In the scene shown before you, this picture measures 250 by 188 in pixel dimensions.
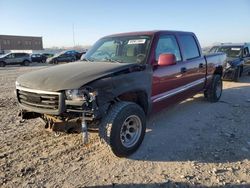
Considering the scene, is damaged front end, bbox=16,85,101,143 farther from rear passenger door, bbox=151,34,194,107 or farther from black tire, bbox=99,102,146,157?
rear passenger door, bbox=151,34,194,107

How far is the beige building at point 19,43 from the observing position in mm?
74500

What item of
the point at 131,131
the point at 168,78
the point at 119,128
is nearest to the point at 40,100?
the point at 119,128

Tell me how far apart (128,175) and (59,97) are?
1.41 m

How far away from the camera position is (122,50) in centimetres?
497

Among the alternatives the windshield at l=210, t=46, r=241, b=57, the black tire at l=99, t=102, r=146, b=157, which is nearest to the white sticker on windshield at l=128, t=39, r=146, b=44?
the black tire at l=99, t=102, r=146, b=157

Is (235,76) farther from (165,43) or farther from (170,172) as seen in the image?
(170,172)

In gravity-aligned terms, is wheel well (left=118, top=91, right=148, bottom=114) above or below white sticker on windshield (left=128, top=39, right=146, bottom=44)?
below

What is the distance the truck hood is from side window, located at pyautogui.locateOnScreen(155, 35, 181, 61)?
79 cm

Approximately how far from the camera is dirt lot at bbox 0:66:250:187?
11.2 ft

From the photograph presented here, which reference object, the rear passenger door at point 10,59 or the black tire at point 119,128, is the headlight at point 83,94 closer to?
the black tire at point 119,128

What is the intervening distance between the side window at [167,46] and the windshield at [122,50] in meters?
0.23

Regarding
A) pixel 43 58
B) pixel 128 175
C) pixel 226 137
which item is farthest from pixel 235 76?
pixel 43 58

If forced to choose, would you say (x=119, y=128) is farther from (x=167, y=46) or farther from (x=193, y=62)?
(x=193, y=62)

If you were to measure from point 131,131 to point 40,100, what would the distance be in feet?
4.91
